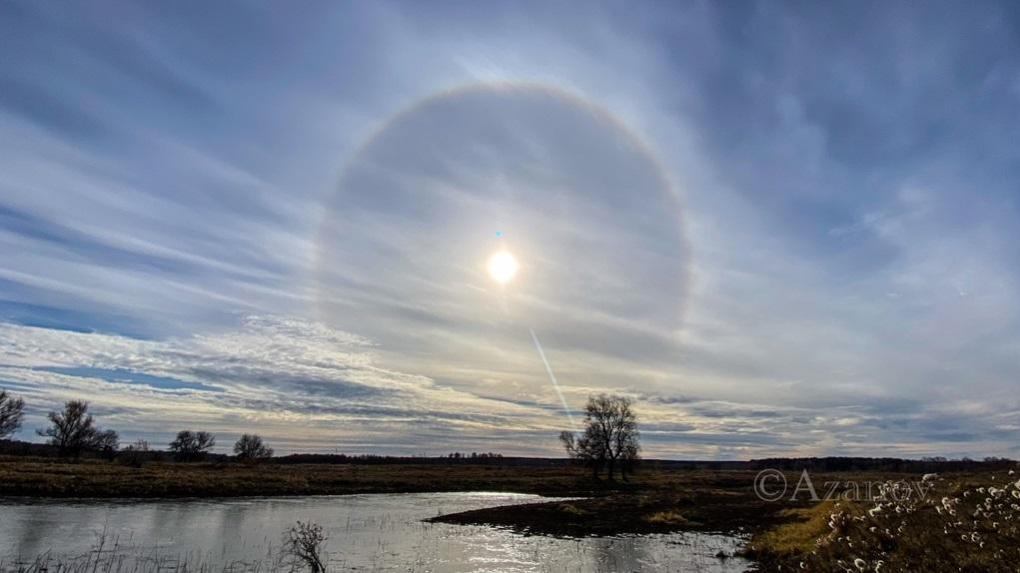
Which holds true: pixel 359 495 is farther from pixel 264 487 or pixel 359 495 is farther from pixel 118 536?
pixel 118 536

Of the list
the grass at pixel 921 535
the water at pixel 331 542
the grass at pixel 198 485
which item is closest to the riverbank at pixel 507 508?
the grass at pixel 198 485

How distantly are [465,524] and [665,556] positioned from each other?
1697cm

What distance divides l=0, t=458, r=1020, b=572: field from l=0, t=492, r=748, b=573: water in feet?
12.5

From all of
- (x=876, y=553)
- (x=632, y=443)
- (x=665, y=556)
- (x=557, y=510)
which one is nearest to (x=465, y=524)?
(x=557, y=510)

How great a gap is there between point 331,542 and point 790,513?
3477 centimetres

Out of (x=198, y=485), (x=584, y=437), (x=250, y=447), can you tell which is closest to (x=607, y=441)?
(x=584, y=437)

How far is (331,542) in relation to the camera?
1228 inches

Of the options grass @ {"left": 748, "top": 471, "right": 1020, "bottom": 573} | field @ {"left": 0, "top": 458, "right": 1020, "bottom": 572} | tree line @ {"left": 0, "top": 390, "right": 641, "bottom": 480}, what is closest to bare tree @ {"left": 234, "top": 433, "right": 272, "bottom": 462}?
tree line @ {"left": 0, "top": 390, "right": 641, "bottom": 480}

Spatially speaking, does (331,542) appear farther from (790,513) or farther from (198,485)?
(198,485)

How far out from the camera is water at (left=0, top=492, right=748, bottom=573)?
25.9 meters

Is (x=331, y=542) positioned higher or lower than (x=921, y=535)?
lower

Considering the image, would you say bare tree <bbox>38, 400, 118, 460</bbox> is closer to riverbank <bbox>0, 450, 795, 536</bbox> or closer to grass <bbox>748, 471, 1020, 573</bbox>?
riverbank <bbox>0, 450, 795, 536</bbox>

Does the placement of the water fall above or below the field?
below

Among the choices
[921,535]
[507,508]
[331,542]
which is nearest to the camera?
[921,535]
